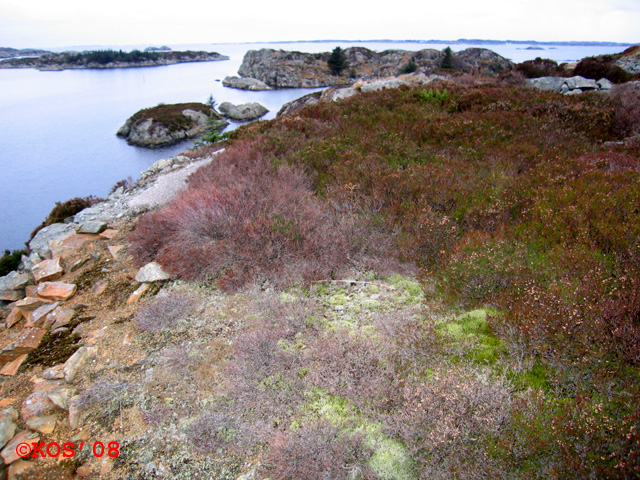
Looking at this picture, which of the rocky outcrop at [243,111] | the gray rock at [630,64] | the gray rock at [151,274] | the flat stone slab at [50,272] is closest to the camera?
the gray rock at [151,274]

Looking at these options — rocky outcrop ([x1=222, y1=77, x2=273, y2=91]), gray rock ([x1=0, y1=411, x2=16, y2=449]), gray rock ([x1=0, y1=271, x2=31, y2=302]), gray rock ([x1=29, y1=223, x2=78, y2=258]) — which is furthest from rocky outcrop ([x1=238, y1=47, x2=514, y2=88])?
gray rock ([x1=0, y1=411, x2=16, y2=449])

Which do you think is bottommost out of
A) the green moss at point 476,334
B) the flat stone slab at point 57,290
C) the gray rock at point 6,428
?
the gray rock at point 6,428

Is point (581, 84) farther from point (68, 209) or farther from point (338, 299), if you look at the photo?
point (68, 209)

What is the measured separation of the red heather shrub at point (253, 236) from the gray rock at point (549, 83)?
17940 mm

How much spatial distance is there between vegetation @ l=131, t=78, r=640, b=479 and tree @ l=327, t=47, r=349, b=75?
298 feet

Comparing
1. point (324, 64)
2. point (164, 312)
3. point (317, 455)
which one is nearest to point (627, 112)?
point (317, 455)

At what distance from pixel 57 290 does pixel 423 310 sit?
6.56 metres

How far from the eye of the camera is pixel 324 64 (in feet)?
320

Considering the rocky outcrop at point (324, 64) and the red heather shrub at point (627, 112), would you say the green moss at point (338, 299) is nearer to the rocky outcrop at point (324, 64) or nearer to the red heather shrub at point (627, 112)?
the red heather shrub at point (627, 112)

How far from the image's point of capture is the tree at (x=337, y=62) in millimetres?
89438

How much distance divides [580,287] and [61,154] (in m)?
43.8

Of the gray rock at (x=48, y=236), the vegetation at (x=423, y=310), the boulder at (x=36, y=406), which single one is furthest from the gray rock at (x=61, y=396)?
the gray rock at (x=48, y=236)

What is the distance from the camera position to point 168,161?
1566 cm

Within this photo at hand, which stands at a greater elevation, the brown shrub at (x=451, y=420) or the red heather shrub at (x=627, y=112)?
the red heather shrub at (x=627, y=112)
